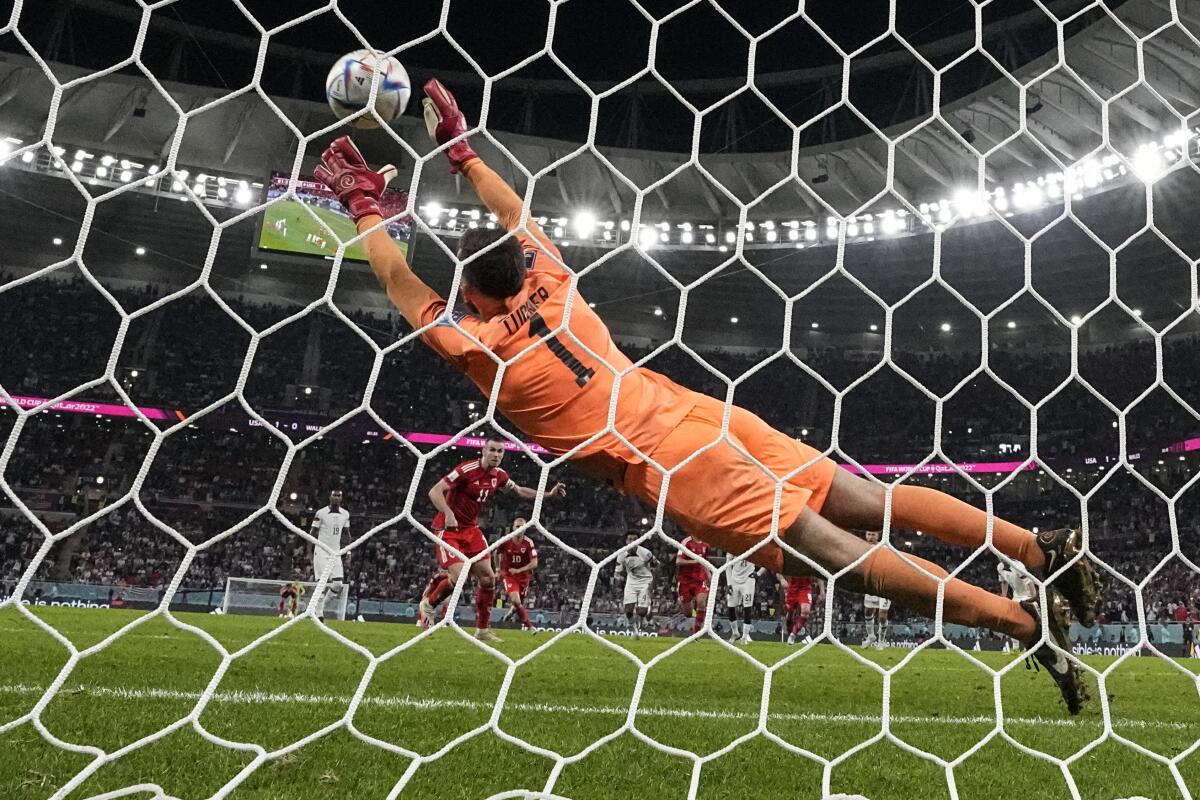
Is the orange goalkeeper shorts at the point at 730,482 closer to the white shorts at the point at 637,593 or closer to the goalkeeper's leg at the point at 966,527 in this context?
the goalkeeper's leg at the point at 966,527

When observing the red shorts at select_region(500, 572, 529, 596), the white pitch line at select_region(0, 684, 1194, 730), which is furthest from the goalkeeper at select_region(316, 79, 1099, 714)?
the red shorts at select_region(500, 572, 529, 596)

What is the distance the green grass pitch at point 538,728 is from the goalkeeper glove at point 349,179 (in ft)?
3.65

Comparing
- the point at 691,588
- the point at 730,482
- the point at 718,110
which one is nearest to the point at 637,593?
the point at 691,588

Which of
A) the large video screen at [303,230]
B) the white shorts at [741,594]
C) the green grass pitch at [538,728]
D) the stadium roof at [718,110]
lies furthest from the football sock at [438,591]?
the stadium roof at [718,110]

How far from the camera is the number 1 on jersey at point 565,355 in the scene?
2471 millimetres

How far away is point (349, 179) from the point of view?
225 centimetres

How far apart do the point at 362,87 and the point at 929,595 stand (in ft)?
7.41

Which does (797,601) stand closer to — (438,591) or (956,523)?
(438,591)

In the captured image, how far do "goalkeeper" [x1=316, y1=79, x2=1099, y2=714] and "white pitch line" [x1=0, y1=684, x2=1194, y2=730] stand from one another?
381 mm

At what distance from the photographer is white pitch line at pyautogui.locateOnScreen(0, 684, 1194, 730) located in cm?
240

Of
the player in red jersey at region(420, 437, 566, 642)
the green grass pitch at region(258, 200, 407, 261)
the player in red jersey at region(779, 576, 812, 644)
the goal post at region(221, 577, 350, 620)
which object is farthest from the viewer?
the green grass pitch at region(258, 200, 407, 261)

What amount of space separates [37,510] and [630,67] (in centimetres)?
1261

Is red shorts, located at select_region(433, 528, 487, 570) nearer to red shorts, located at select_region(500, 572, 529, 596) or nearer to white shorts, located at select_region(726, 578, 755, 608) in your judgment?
red shorts, located at select_region(500, 572, 529, 596)

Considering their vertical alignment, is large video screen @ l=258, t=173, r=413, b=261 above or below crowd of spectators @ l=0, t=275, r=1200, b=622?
above
